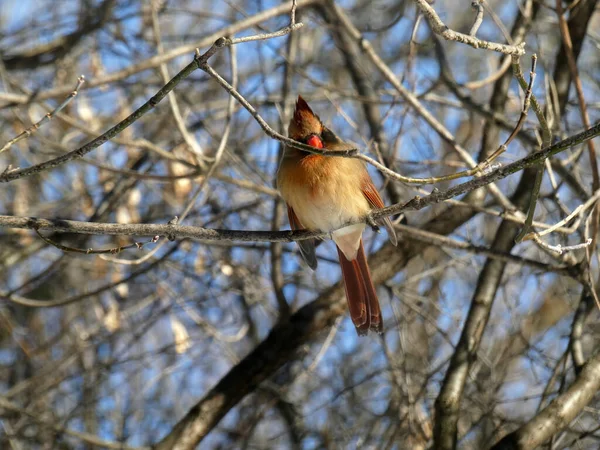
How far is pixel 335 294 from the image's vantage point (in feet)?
14.6

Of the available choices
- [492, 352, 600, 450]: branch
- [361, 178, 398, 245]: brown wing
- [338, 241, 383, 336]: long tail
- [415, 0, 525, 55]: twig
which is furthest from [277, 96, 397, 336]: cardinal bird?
[415, 0, 525, 55]: twig

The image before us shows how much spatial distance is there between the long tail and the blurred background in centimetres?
35

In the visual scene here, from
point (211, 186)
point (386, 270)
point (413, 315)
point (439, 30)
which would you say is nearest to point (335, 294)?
point (386, 270)

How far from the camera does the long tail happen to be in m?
3.94

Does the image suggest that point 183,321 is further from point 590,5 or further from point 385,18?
point 590,5

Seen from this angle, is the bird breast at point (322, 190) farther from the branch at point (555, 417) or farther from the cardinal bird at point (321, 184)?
the branch at point (555, 417)

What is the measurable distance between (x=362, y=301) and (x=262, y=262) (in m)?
1.46

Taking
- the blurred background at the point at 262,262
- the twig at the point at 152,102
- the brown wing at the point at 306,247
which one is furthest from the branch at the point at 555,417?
the twig at the point at 152,102

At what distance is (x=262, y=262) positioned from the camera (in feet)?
17.4

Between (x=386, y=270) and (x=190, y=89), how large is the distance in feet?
9.08

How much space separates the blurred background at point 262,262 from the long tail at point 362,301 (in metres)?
0.35

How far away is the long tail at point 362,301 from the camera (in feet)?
12.9

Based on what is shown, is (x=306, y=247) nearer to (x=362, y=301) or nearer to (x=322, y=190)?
(x=362, y=301)

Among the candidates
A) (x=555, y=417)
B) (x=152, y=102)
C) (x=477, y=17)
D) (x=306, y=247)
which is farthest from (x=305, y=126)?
(x=555, y=417)
